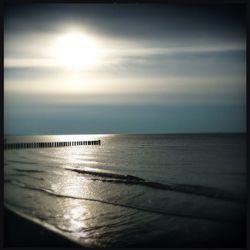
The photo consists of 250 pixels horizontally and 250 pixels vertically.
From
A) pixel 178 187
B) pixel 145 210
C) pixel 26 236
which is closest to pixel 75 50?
pixel 26 236

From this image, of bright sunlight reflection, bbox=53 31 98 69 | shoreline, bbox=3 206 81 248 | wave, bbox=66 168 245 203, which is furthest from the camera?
bright sunlight reflection, bbox=53 31 98 69

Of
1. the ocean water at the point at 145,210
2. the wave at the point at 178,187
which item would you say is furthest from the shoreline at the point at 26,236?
the wave at the point at 178,187

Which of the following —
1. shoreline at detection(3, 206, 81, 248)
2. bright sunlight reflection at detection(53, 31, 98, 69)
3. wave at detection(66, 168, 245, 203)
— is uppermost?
bright sunlight reflection at detection(53, 31, 98, 69)

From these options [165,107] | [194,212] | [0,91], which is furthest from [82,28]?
[194,212]

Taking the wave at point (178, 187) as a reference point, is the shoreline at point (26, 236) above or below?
below

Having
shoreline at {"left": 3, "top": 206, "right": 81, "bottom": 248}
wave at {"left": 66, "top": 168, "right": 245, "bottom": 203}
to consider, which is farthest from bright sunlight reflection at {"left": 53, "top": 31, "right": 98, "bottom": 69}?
wave at {"left": 66, "top": 168, "right": 245, "bottom": 203}

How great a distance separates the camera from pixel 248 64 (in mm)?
3471

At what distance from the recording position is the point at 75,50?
381cm

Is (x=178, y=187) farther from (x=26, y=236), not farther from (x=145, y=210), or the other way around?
(x=26, y=236)

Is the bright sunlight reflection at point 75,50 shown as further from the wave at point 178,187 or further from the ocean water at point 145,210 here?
the wave at point 178,187

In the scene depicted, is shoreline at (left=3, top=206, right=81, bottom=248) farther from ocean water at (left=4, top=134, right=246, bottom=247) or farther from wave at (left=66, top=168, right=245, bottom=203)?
wave at (left=66, top=168, right=245, bottom=203)

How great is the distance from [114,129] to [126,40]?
3.78 feet

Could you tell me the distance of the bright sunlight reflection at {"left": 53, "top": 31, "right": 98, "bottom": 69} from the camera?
380 centimetres

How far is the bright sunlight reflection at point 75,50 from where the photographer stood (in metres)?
3.80
